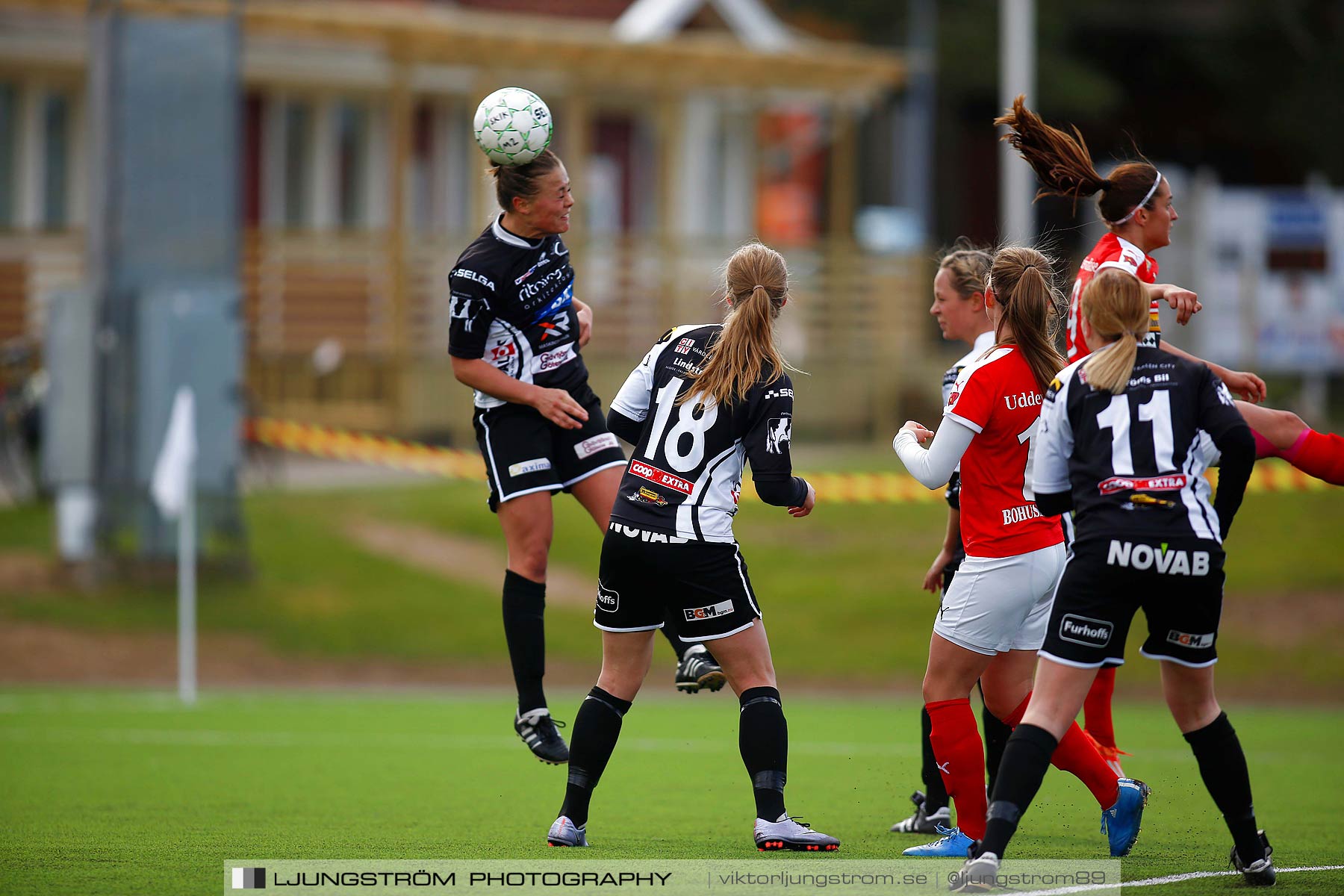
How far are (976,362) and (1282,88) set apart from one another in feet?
89.3

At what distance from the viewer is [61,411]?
1503 centimetres

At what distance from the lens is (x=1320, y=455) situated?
5.75 meters

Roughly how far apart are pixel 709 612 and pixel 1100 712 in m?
1.98

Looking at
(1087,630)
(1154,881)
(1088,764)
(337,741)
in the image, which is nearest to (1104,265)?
(1087,630)

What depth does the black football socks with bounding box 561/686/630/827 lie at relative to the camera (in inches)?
236


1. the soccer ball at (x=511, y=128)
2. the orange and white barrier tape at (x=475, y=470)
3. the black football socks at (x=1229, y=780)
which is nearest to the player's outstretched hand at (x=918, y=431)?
the black football socks at (x=1229, y=780)

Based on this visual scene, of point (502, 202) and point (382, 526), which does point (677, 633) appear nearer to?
point (502, 202)

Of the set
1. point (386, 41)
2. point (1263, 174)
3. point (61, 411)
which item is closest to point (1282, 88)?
point (1263, 174)

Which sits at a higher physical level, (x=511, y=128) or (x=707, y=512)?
(x=511, y=128)

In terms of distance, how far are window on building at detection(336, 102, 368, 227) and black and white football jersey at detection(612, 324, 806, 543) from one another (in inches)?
722

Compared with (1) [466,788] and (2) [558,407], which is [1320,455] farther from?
(1) [466,788]

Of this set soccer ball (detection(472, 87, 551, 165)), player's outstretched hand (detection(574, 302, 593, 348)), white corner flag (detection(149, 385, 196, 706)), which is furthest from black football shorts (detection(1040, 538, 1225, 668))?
white corner flag (detection(149, 385, 196, 706))

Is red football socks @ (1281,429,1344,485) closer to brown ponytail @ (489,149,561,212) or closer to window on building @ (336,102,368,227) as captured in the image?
brown ponytail @ (489,149,561,212)

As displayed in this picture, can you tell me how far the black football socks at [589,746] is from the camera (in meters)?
5.99
